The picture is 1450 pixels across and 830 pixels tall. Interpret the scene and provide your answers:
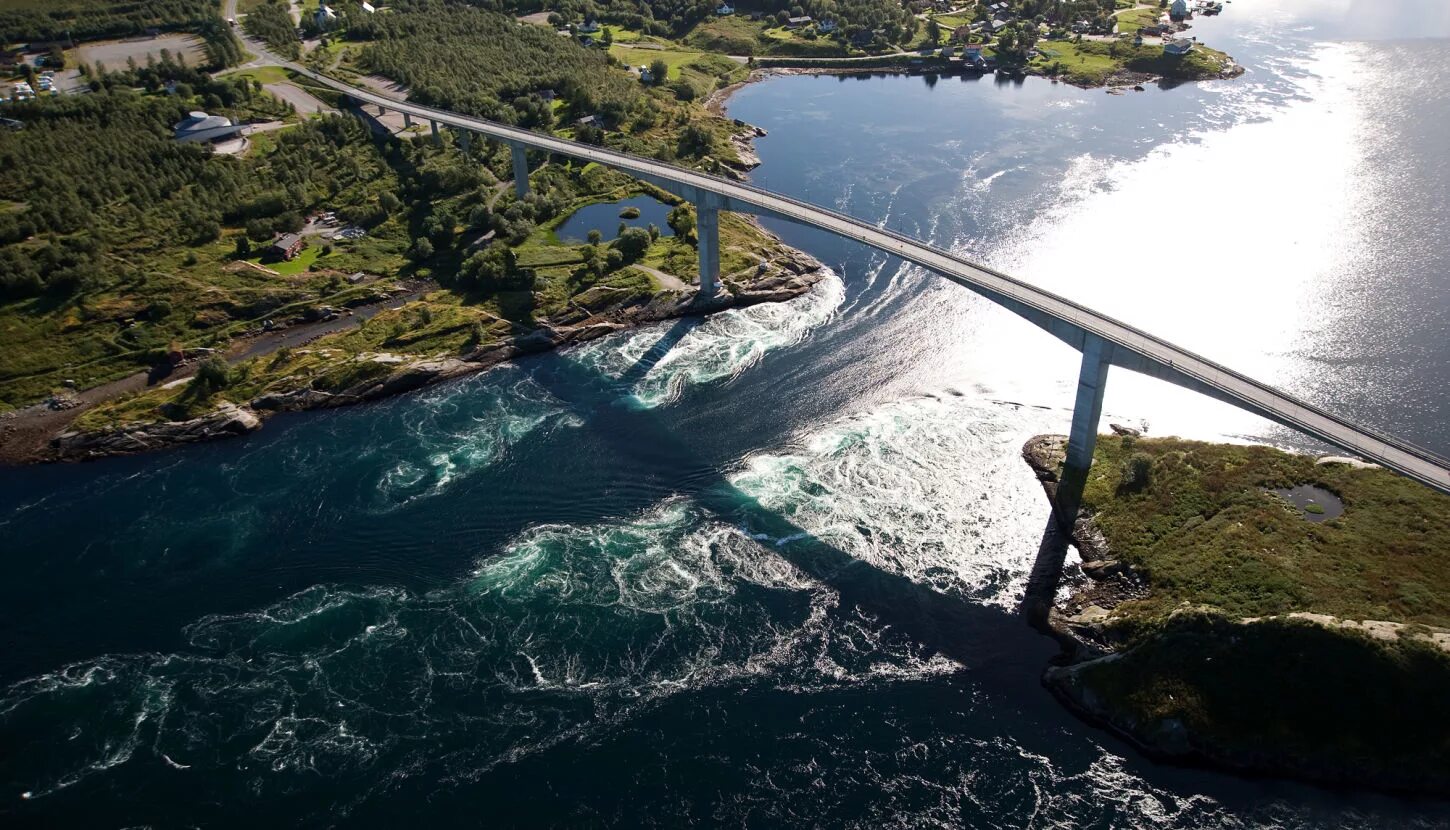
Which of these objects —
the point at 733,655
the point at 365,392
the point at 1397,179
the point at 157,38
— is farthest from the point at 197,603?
the point at 157,38

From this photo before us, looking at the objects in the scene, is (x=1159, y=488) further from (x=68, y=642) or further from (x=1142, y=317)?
(x=68, y=642)

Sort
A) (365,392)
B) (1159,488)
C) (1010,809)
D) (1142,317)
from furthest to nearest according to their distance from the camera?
(1142,317) → (365,392) → (1159,488) → (1010,809)

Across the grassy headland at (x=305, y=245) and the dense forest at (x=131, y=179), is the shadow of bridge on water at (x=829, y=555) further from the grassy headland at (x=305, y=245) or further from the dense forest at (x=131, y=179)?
the dense forest at (x=131, y=179)

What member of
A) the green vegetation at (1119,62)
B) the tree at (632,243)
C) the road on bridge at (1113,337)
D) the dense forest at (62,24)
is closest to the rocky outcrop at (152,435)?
the tree at (632,243)

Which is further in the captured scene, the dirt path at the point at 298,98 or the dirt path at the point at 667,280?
the dirt path at the point at 298,98

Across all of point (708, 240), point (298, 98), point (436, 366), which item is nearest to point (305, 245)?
point (436, 366)

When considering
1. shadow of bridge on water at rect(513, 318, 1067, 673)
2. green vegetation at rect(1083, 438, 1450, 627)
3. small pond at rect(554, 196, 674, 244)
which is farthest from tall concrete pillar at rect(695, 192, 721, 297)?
green vegetation at rect(1083, 438, 1450, 627)

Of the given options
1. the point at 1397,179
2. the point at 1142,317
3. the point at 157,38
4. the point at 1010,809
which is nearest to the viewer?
the point at 1010,809
